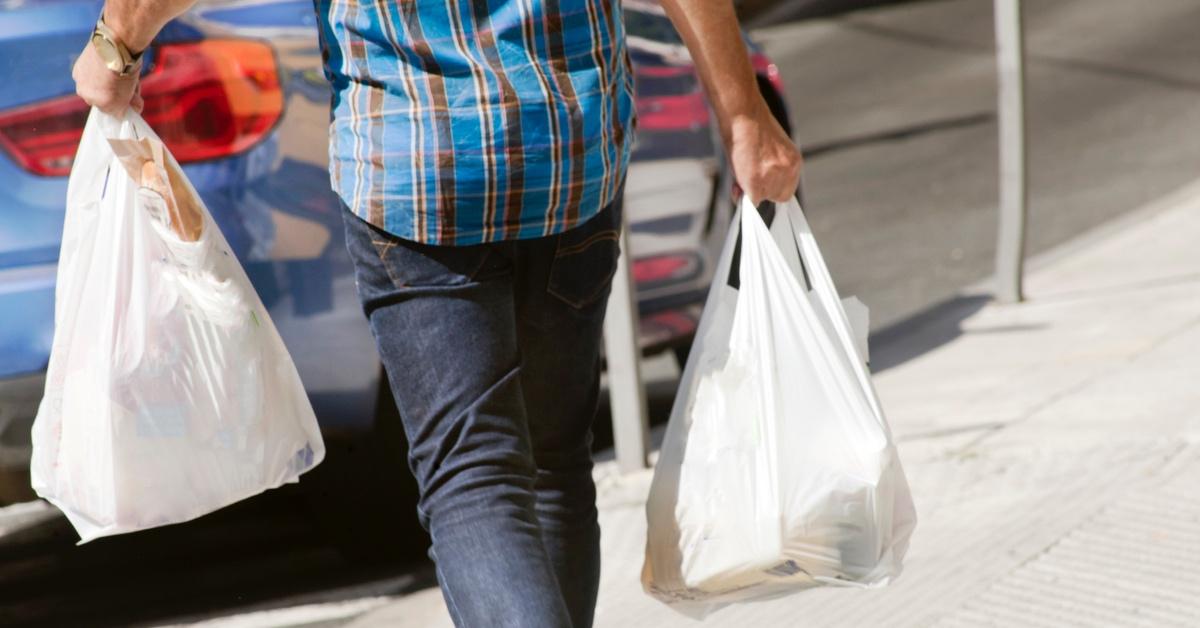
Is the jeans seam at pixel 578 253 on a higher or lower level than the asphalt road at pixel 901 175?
higher

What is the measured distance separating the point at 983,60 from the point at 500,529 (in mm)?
11350

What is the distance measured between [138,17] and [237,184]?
117 centimetres

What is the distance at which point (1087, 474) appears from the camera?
158 inches

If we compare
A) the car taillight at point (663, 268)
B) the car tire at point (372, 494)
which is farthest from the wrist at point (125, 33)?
the car taillight at point (663, 268)

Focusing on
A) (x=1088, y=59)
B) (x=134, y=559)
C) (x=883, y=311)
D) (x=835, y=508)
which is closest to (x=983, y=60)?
(x=1088, y=59)

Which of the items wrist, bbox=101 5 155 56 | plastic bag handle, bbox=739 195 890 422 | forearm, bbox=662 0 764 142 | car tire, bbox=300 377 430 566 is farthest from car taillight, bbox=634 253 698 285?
wrist, bbox=101 5 155 56

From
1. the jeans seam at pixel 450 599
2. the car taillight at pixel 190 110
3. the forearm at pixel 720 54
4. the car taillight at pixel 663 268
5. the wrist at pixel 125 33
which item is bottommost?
the car taillight at pixel 663 268

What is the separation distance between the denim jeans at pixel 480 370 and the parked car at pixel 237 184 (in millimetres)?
1254

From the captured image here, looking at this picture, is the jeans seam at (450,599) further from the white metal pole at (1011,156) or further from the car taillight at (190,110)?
the white metal pole at (1011,156)

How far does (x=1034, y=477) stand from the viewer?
4035 mm

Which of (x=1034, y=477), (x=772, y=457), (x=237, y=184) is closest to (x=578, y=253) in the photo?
(x=772, y=457)

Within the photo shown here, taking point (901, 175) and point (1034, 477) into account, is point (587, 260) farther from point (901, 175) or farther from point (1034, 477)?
point (901, 175)

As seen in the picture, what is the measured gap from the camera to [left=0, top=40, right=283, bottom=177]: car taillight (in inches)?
129

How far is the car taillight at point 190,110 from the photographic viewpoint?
3283 mm
